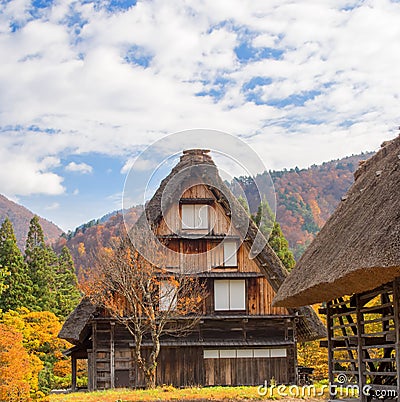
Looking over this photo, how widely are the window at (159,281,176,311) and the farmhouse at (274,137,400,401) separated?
26.6 ft

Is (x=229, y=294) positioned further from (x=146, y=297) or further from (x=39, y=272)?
(x=39, y=272)

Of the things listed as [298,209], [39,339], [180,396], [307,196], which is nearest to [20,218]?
[307,196]

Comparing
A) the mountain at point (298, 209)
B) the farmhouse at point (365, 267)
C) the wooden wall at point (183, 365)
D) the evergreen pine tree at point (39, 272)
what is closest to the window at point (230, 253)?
the wooden wall at point (183, 365)

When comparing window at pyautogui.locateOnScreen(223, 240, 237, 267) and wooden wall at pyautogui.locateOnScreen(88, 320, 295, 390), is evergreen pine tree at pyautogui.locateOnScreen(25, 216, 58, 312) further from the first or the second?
window at pyautogui.locateOnScreen(223, 240, 237, 267)

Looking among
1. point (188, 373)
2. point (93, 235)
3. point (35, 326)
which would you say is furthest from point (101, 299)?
point (93, 235)

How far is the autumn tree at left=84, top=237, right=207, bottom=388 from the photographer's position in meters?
23.9

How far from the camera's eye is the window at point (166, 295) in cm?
2486

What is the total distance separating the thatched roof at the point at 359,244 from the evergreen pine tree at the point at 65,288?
2696 centimetres

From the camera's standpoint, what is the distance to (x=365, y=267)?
11.1 meters

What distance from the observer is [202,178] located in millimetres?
26531

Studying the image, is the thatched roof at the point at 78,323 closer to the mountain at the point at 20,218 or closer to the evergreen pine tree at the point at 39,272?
the evergreen pine tree at the point at 39,272

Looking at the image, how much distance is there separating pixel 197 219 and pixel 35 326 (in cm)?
1160

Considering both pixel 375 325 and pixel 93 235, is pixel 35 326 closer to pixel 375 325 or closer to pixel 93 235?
pixel 375 325

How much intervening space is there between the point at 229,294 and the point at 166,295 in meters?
2.40
